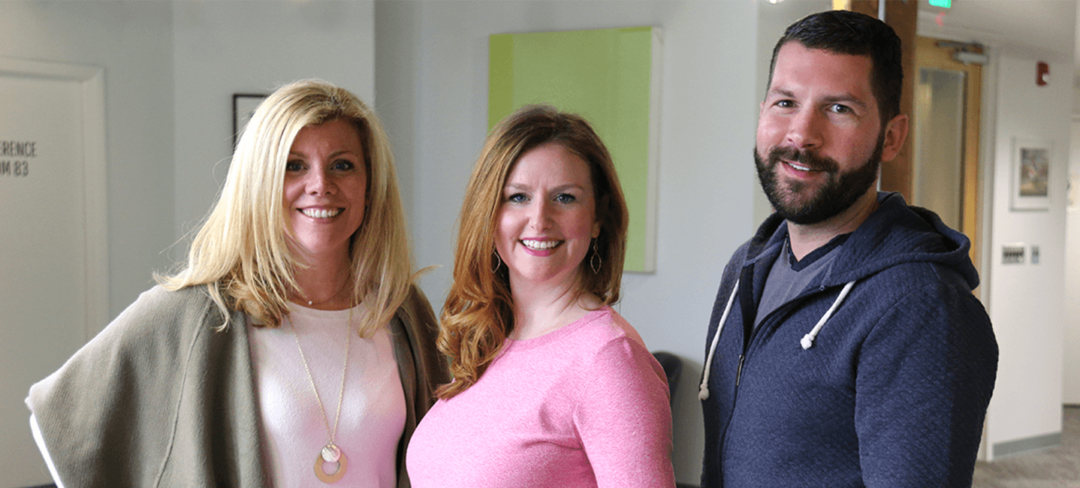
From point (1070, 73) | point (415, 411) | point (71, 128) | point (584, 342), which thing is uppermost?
point (1070, 73)

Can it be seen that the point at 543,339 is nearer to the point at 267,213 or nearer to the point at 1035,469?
the point at 267,213

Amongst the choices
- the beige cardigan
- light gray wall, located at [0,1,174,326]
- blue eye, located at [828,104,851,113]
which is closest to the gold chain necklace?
the beige cardigan

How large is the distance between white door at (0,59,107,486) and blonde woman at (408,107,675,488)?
3.53 metres

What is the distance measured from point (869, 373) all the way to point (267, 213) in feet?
4.19

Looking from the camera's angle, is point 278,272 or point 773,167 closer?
point 773,167

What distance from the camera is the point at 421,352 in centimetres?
193

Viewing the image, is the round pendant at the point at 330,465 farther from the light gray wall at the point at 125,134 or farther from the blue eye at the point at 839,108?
Result: the light gray wall at the point at 125,134

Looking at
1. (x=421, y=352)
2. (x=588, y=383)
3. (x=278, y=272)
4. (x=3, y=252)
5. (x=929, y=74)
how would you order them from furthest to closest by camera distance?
(x=929, y=74) < (x=3, y=252) < (x=421, y=352) < (x=278, y=272) < (x=588, y=383)

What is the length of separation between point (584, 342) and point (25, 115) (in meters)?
4.03

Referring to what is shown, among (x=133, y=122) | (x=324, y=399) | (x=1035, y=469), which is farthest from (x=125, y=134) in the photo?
(x=1035, y=469)

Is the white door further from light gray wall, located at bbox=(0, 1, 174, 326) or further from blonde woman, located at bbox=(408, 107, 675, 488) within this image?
blonde woman, located at bbox=(408, 107, 675, 488)

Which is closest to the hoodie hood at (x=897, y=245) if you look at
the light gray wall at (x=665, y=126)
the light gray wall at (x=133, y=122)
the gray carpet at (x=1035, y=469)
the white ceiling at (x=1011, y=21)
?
the light gray wall at (x=665, y=126)

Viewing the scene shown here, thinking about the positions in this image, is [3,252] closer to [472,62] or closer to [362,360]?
[472,62]

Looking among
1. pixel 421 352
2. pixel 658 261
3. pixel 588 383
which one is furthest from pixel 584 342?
pixel 658 261
